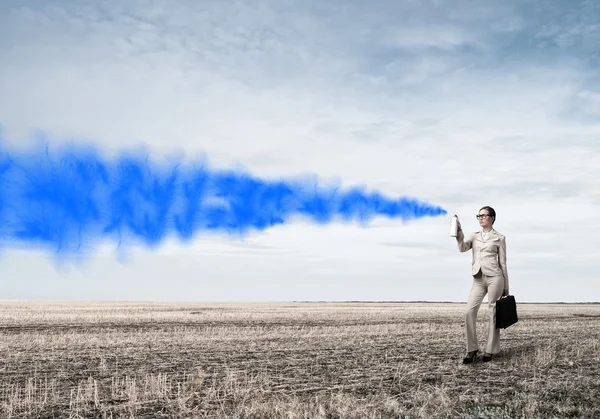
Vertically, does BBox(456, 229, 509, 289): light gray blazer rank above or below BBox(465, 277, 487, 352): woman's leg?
above

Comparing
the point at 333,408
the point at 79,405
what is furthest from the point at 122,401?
the point at 333,408

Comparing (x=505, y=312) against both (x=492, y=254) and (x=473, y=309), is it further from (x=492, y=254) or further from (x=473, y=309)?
(x=492, y=254)

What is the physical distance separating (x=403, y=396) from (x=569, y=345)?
9.28m

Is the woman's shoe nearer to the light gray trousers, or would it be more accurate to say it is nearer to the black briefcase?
the light gray trousers

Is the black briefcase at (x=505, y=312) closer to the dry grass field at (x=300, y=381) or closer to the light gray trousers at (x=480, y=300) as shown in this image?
the light gray trousers at (x=480, y=300)

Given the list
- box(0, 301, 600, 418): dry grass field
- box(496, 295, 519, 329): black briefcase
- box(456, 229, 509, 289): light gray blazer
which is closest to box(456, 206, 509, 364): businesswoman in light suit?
box(456, 229, 509, 289): light gray blazer

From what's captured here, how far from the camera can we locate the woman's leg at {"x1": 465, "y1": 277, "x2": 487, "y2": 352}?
39.4 feet

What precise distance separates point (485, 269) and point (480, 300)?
27.3 inches

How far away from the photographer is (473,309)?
12117mm

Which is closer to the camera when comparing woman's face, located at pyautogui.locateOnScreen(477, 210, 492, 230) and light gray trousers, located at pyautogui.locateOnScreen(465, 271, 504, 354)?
light gray trousers, located at pyautogui.locateOnScreen(465, 271, 504, 354)

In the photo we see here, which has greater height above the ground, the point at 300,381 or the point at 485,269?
the point at 485,269

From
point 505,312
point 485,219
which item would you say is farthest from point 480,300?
point 485,219

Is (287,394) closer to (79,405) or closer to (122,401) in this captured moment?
(122,401)

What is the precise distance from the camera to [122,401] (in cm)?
870
